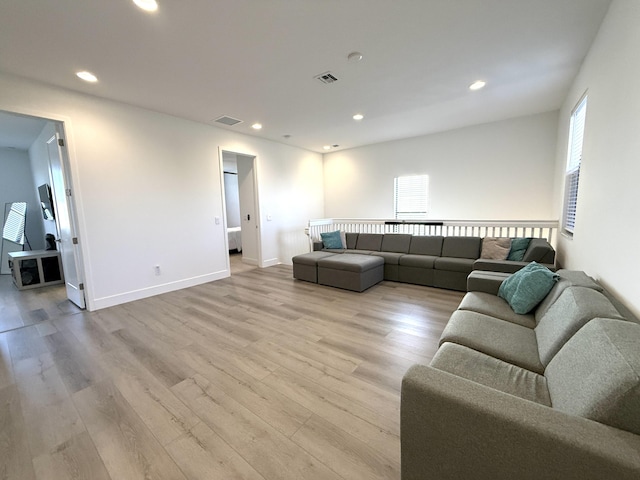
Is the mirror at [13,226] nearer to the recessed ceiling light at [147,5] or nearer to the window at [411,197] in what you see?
the recessed ceiling light at [147,5]

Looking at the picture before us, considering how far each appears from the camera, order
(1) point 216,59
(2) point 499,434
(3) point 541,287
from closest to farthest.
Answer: (2) point 499,434
(3) point 541,287
(1) point 216,59

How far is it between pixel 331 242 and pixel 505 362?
3.89 meters

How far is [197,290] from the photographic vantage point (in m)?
4.24

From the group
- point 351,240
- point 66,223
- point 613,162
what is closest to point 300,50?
point 613,162

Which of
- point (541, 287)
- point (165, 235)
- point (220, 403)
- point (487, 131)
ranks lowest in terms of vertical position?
point (220, 403)

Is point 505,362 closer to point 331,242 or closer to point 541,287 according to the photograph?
point 541,287

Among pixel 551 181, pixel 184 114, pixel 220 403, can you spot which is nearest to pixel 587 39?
pixel 551 181

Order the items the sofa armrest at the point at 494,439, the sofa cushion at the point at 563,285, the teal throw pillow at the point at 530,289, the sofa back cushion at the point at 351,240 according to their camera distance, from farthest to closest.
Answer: the sofa back cushion at the point at 351,240 → the teal throw pillow at the point at 530,289 → the sofa cushion at the point at 563,285 → the sofa armrest at the point at 494,439

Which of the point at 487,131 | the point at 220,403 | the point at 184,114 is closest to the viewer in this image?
the point at 220,403

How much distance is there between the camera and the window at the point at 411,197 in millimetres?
5887

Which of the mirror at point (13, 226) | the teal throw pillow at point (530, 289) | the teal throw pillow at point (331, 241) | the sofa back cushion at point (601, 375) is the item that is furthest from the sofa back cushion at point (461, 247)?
the mirror at point (13, 226)

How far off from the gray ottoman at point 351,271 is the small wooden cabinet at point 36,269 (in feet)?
16.0

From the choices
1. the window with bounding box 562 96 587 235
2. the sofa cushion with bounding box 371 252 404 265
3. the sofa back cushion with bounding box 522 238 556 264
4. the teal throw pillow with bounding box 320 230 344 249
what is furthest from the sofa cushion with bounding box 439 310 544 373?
the teal throw pillow with bounding box 320 230 344 249

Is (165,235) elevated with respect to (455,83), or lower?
lower
